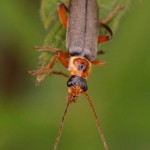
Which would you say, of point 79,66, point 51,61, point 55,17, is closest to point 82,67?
point 79,66

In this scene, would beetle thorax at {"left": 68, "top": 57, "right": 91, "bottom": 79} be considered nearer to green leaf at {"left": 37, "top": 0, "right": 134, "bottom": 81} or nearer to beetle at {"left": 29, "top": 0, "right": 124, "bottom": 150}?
beetle at {"left": 29, "top": 0, "right": 124, "bottom": 150}

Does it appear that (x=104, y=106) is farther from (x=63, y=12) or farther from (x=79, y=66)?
(x=63, y=12)

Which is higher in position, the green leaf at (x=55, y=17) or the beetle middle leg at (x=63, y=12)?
the beetle middle leg at (x=63, y=12)

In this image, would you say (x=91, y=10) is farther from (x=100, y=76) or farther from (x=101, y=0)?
(x=100, y=76)

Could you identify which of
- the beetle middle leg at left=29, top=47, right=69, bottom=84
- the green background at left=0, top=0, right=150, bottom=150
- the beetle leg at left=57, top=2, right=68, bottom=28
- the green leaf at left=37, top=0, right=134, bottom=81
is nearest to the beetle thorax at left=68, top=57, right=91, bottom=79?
the beetle middle leg at left=29, top=47, right=69, bottom=84

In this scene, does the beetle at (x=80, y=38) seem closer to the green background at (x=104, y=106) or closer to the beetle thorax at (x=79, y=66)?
the beetle thorax at (x=79, y=66)

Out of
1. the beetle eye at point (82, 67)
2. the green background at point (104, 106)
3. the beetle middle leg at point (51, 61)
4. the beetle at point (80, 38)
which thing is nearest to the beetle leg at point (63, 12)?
the beetle at point (80, 38)

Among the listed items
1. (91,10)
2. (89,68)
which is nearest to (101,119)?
(89,68)
